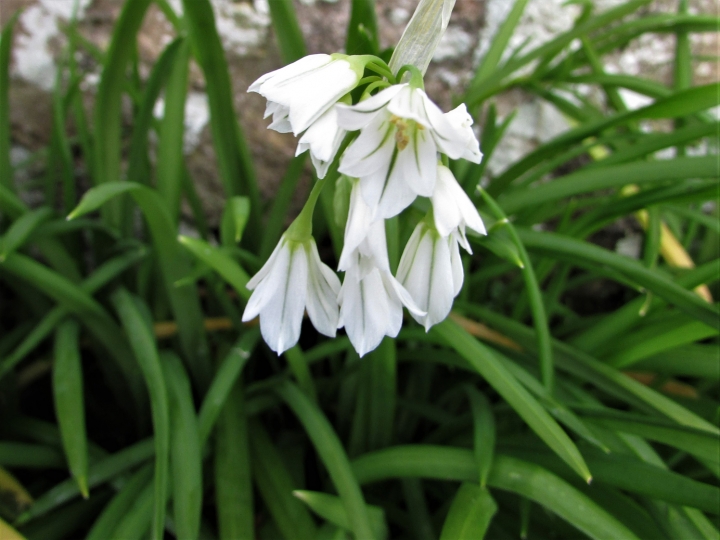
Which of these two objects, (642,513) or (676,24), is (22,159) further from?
Answer: (676,24)

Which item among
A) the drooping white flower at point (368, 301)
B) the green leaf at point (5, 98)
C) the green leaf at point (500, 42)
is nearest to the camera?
the drooping white flower at point (368, 301)

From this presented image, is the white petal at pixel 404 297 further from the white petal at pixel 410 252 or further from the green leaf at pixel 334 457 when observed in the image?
the green leaf at pixel 334 457

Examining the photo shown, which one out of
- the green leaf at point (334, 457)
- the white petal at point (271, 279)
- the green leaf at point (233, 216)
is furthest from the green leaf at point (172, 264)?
the white petal at point (271, 279)

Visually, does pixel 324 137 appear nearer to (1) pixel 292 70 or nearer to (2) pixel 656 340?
(1) pixel 292 70

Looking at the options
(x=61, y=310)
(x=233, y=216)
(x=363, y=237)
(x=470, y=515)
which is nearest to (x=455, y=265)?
(x=363, y=237)

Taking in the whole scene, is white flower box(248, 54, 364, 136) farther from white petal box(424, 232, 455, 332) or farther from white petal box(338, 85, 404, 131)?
white petal box(424, 232, 455, 332)

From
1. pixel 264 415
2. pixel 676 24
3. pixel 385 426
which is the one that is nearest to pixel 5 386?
pixel 264 415
